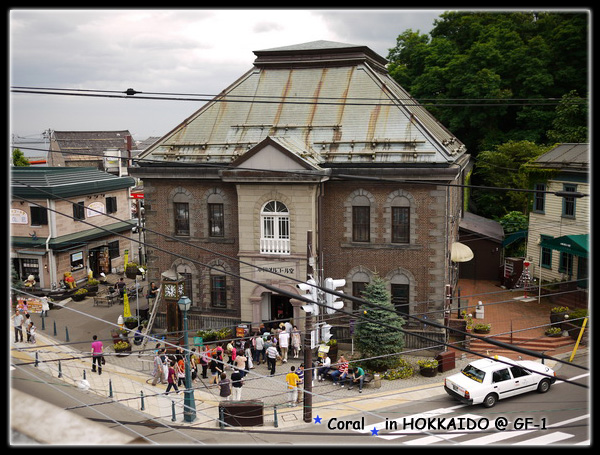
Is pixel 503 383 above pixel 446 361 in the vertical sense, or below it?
above

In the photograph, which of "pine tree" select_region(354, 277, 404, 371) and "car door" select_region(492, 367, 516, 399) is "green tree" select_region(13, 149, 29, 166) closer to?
"pine tree" select_region(354, 277, 404, 371)

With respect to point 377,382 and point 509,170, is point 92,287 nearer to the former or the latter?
point 377,382

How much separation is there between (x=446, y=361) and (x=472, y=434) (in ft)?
18.7

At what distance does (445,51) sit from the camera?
5591cm

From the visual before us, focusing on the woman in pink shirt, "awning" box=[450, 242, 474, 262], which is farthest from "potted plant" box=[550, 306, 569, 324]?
the woman in pink shirt

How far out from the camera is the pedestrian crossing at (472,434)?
697 inches

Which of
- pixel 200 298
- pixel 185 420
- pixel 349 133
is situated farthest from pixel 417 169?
pixel 185 420

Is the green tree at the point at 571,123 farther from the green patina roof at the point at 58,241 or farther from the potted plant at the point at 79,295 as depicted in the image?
the potted plant at the point at 79,295

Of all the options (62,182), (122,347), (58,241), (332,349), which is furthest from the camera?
(62,182)

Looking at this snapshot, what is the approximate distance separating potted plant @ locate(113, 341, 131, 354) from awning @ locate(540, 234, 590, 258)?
23.6 m

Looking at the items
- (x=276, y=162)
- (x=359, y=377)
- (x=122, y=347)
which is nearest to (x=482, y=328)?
(x=359, y=377)

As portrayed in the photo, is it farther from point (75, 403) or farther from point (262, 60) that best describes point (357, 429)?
point (262, 60)

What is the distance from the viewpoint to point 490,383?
20.5 meters

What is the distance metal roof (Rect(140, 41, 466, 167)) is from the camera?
90.0ft
